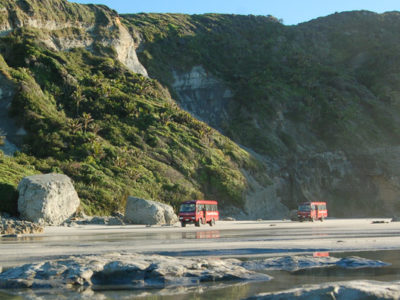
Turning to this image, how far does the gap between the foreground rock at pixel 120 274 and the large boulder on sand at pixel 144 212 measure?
28.4m

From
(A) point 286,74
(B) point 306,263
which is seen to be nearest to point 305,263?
(B) point 306,263

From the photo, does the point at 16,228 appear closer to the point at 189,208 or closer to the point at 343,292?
the point at 189,208

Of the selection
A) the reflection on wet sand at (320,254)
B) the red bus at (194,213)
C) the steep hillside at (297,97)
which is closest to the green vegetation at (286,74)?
the steep hillside at (297,97)

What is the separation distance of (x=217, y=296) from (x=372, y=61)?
10939 centimetres

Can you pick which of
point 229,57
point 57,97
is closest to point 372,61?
point 229,57

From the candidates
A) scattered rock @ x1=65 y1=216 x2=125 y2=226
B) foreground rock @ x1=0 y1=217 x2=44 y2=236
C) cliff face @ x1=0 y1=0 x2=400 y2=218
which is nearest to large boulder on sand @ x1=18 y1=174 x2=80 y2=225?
scattered rock @ x1=65 y1=216 x2=125 y2=226

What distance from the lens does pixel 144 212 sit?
129ft

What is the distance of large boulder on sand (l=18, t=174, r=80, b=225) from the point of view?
35625mm

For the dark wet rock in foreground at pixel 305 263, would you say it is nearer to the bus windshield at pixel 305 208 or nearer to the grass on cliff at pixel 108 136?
the grass on cliff at pixel 108 136

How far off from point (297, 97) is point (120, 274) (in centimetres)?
8541

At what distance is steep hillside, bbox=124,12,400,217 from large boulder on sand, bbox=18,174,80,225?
28.9m

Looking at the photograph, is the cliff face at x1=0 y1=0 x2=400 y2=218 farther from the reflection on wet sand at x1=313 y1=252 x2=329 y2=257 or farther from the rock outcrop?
the reflection on wet sand at x1=313 y1=252 x2=329 y2=257

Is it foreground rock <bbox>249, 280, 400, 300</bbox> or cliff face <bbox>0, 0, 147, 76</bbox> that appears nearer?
foreground rock <bbox>249, 280, 400, 300</bbox>

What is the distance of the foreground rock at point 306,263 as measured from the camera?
11848 millimetres
